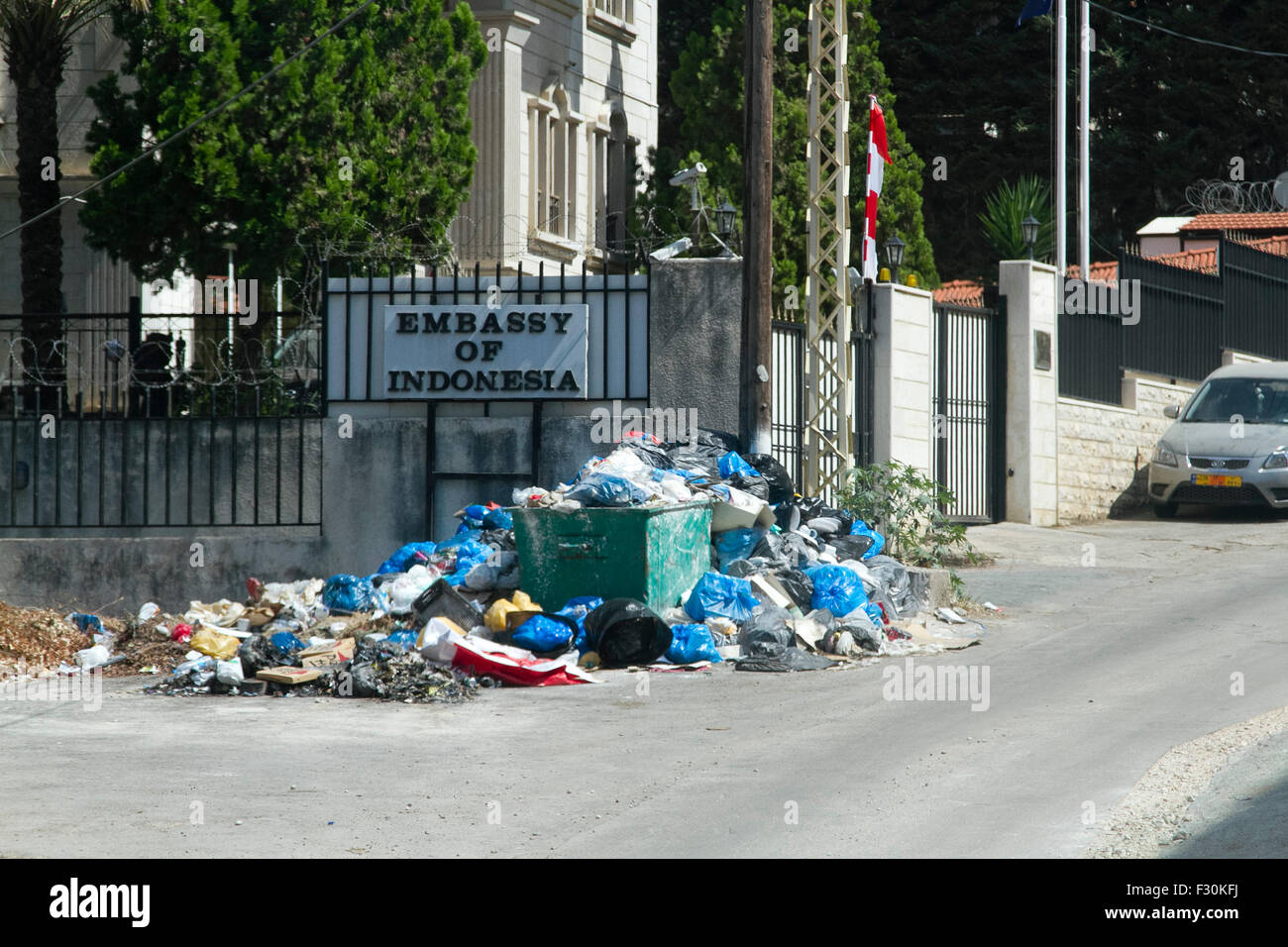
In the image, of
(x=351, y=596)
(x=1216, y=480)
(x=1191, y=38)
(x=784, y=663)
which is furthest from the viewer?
(x=1191, y=38)

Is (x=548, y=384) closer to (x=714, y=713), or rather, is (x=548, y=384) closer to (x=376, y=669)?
(x=376, y=669)

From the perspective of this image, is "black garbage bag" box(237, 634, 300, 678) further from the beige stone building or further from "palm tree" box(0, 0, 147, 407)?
the beige stone building

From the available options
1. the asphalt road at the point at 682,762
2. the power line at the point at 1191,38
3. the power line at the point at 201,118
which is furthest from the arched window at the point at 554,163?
the power line at the point at 1191,38

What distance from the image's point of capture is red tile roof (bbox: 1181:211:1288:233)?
30.1 m

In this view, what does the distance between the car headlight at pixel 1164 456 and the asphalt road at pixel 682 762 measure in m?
6.64

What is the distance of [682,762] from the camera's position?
29.4ft

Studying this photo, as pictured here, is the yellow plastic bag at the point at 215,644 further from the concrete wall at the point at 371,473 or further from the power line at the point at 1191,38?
the power line at the point at 1191,38

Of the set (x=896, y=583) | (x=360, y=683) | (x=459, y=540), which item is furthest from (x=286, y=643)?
(x=896, y=583)

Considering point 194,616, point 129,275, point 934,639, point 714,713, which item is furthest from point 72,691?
point 129,275

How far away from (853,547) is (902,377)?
420 cm

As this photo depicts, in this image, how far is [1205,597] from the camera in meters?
14.7

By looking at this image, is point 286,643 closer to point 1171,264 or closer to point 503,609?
point 503,609

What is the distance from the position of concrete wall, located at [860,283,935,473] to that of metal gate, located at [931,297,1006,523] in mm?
461

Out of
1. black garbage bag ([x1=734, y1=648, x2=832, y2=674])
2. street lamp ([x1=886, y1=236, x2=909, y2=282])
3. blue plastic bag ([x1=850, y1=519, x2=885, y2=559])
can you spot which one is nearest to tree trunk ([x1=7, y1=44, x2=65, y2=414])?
street lamp ([x1=886, y1=236, x2=909, y2=282])
